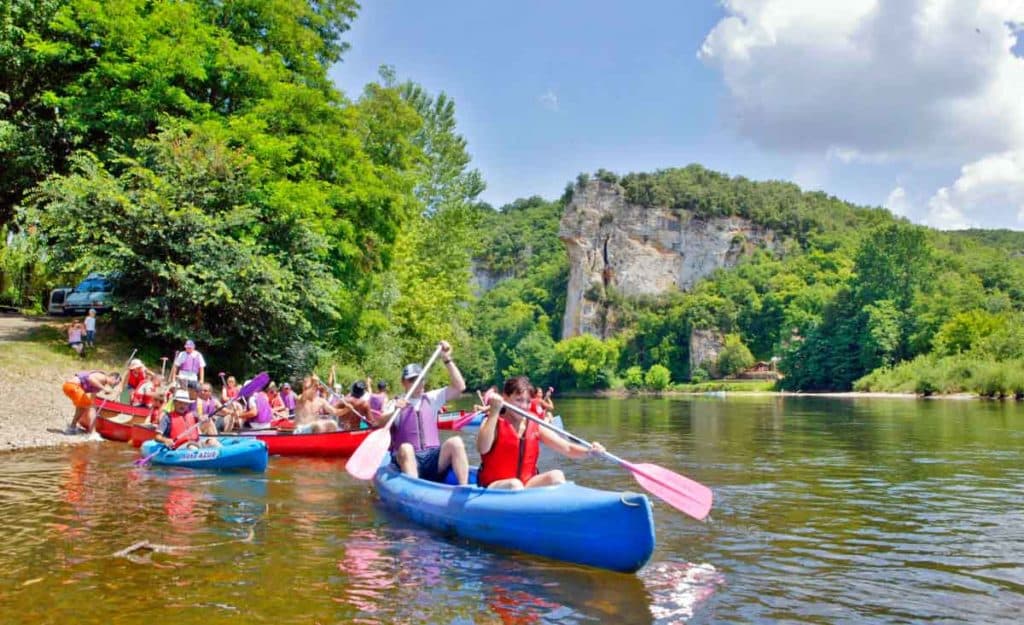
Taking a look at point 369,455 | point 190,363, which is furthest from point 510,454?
point 190,363

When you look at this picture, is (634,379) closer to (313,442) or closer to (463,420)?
(463,420)

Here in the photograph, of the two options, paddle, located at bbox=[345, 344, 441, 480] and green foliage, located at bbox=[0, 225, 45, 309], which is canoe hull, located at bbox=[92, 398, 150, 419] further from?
green foliage, located at bbox=[0, 225, 45, 309]

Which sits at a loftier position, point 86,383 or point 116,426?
point 86,383

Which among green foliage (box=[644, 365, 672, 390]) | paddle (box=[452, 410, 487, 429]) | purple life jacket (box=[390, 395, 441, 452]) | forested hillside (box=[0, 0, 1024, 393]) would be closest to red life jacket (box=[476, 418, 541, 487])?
purple life jacket (box=[390, 395, 441, 452])

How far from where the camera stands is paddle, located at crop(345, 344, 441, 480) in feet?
28.0

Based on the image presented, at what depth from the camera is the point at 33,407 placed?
54.4 ft

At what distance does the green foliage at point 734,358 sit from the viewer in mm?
92688

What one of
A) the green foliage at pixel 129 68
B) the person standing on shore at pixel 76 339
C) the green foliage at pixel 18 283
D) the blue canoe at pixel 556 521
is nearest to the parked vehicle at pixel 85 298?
the green foliage at pixel 129 68

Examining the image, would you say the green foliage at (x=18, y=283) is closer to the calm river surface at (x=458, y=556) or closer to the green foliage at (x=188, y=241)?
the green foliage at (x=188, y=241)

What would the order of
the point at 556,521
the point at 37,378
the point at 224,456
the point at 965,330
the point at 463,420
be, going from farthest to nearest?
the point at 965,330 < the point at 463,420 < the point at 37,378 < the point at 224,456 < the point at 556,521

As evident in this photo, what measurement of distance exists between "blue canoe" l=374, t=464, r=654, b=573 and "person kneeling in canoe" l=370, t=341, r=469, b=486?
34.8 inches

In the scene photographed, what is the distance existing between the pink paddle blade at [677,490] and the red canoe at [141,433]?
10.2m

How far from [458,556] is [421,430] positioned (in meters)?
2.31

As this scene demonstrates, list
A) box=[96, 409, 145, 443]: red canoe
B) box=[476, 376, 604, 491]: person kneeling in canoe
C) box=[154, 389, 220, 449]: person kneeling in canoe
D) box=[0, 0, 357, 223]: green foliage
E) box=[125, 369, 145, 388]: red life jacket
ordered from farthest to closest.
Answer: box=[0, 0, 357, 223]: green foliage → box=[125, 369, 145, 388]: red life jacket → box=[96, 409, 145, 443]: red canoe → box=[154, 389, 220, 449]: person kneeling in canoe → box=[476, 376, 604, 491]: person kneeling in canoe
